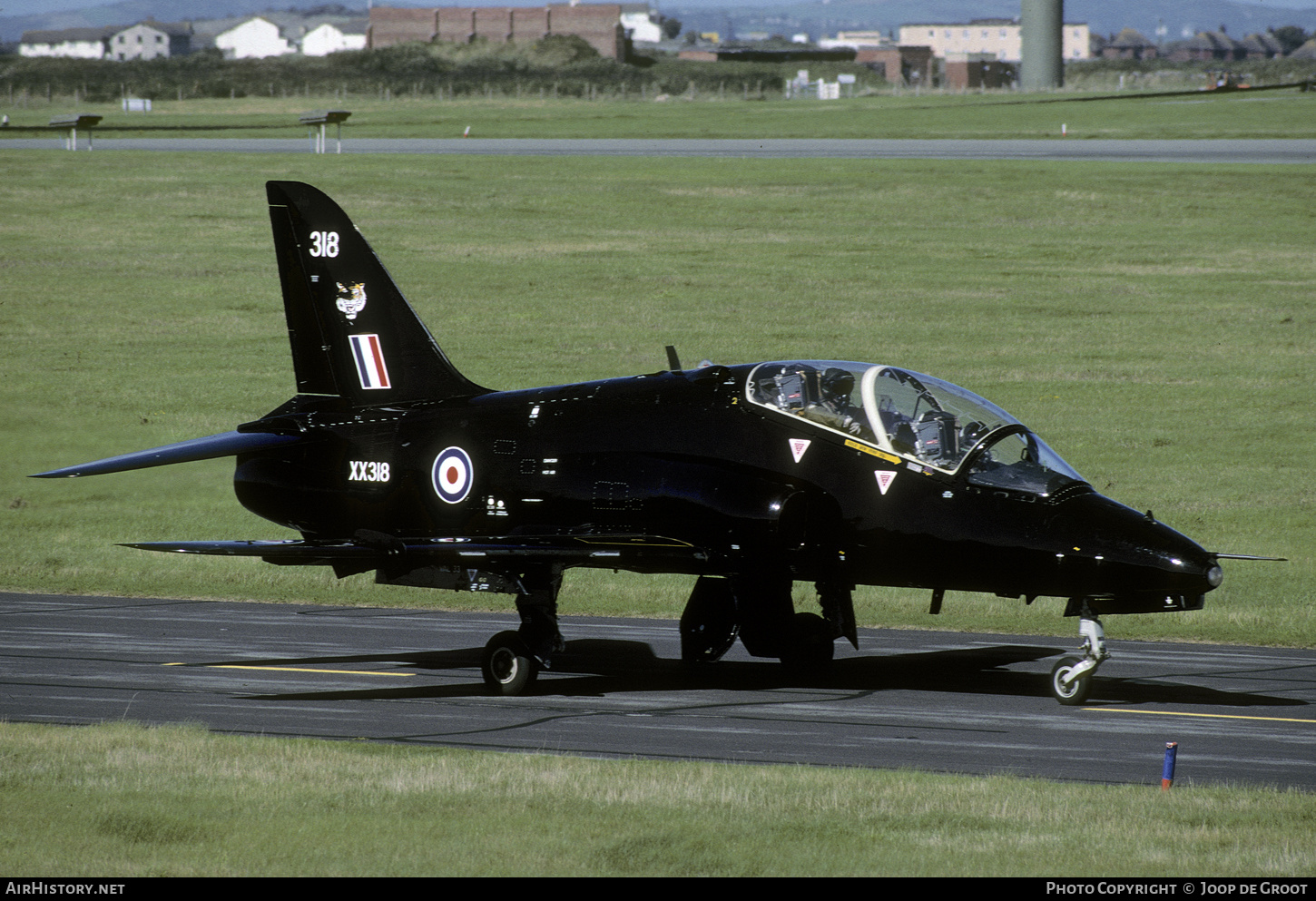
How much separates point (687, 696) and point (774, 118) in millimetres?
69273

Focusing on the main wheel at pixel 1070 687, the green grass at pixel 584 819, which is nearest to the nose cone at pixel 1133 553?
the main wheel at pixel 1070 687

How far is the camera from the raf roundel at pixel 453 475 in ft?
57.4

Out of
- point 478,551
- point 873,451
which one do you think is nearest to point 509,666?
point 478,551

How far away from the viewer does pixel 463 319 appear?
40.0 metres

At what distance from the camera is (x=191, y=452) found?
58.7 feet

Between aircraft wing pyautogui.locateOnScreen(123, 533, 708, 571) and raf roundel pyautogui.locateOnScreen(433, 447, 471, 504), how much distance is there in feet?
3.00

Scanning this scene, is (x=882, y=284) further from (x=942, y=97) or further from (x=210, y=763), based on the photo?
(x=942, y=97)

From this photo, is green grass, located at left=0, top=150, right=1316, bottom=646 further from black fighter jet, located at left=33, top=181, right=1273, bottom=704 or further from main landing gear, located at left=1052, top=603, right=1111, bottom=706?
black fighter jet, located at left=33, top=181, right=1273, bottom=704

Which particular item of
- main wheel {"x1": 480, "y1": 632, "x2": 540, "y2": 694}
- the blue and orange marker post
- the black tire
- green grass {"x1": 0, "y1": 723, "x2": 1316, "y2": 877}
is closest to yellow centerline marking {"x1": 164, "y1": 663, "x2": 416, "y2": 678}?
main wheel {"x1": 480, "y1": 632, "x2": 540, "y2": 694}

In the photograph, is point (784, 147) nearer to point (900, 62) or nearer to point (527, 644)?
point (527, 644)

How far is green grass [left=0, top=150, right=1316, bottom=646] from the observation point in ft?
86.6

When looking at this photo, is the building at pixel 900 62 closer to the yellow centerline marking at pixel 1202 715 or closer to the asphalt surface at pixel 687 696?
the asphalt surface at pixel 687 696

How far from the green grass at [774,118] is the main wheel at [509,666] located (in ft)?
185

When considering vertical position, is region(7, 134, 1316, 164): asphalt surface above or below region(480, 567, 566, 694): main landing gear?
above
